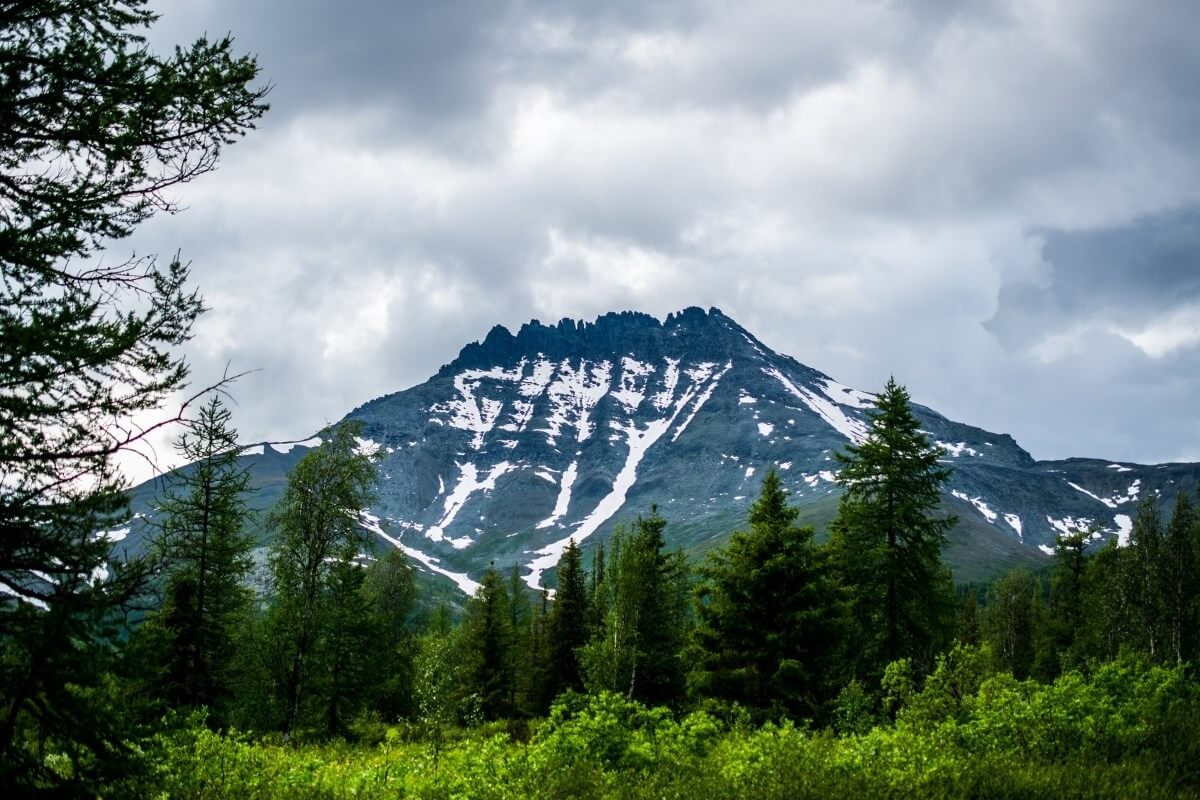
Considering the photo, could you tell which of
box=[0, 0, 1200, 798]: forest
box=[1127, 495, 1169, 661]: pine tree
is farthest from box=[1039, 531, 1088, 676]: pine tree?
box=[0, 0, 1200, 798]: forest

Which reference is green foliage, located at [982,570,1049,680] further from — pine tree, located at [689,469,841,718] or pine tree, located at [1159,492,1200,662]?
pine tree, located at [689,469,841,718]

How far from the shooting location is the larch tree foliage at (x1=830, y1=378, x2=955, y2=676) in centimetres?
2181

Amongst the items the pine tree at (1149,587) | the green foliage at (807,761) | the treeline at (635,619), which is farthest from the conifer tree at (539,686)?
the pine tree at (1149,587)

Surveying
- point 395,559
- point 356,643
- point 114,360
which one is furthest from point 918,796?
point 395,559

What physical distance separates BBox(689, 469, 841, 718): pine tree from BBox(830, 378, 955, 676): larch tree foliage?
157cm

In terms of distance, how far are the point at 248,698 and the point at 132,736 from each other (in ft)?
90.8

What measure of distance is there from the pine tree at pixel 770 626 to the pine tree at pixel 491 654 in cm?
1825

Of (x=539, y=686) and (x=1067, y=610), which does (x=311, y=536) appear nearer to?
(x=539, y=686)

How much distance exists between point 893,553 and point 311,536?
63.5 ft

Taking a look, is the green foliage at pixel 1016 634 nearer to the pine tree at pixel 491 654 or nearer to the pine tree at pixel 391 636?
the pine tree at pixel 491 654

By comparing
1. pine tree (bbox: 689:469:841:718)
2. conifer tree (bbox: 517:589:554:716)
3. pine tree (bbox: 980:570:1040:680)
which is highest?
pine tree (bbox: 689:469:841:718)

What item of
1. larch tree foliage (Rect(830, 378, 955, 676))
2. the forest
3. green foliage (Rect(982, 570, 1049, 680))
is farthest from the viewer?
green foliage (Rect(982, 570, 1049, 680))

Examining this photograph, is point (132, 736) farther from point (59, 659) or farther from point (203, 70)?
point (203, 70)

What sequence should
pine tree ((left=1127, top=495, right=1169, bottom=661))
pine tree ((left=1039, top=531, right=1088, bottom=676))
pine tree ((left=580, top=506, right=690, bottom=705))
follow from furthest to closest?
pine tree ((left=1039, top=531, right=1088, bottom=676)), pine tree ((left=1127, top=495, right=1169, bottom=661)), pine tree ((left=580, top=506, right=690, bottom=705))
